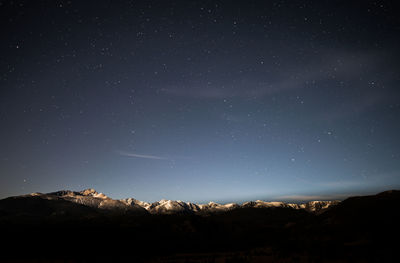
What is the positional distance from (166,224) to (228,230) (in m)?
47.3

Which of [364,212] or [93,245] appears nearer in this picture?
[93,245]

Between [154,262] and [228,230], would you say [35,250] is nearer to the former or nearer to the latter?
[154,262]

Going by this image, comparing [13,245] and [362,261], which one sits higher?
[362,261]

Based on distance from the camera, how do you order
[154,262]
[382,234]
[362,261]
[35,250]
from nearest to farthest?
[362,261] → [154,262] → [382,234] → [35,250]

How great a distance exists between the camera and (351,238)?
50062 mm

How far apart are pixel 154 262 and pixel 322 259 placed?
22293 mm

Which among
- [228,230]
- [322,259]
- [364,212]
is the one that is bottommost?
[228,230]

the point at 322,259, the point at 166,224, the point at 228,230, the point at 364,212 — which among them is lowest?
the point at 228,230

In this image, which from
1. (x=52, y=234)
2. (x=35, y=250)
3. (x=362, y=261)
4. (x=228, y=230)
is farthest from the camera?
(x=228, y=230)

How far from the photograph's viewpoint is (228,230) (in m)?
153

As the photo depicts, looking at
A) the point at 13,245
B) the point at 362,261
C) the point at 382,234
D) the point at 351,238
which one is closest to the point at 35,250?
the point at 13,245

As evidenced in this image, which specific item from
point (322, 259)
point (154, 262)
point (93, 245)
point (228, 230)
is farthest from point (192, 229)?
point (322, 259)

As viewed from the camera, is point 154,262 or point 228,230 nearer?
point 154,262

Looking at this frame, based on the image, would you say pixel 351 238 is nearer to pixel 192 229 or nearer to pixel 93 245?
pixel 93 245
